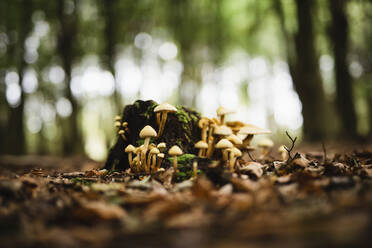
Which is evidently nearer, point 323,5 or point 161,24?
point 323,5

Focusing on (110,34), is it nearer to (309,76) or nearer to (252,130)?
(309,76)

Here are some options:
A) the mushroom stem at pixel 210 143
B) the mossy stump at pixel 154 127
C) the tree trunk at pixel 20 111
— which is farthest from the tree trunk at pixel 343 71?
the tree trunk at pixel 20 111

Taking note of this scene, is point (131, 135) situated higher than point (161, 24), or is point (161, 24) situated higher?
point (161, 24)

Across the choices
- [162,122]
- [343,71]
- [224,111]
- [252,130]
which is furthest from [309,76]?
[162,122]

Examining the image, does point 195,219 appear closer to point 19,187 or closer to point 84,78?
point 19,187

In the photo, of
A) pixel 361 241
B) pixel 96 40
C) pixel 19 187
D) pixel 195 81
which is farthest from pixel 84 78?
pixel 361 241

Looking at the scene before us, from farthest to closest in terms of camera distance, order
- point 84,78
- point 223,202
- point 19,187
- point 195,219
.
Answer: point 84,78 → point 19,187 → point 223,202 → point 195,219

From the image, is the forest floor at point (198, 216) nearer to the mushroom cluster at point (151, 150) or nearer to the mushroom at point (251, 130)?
the mushroom cluster at point (151, 150)

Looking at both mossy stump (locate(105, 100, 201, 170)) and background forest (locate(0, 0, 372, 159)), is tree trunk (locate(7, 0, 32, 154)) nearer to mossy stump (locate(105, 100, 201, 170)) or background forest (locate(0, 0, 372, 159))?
background forest (locate(0, 0, 372, 159))

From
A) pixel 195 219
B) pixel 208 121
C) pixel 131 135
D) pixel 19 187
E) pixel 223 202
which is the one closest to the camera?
pixel 195 219
